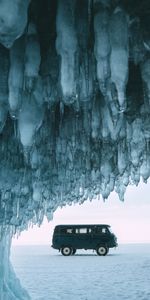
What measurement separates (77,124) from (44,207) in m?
10.5

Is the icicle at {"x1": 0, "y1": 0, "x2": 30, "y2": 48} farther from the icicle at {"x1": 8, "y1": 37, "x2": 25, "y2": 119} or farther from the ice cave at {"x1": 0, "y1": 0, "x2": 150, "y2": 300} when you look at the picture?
the icicle at {"x1": 8, "y1": 37, "x2": 25, "y2": 119}

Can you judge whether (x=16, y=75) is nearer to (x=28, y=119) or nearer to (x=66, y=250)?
(x=28, y=119)

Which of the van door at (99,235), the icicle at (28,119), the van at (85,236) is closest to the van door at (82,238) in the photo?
the van at (85,236)

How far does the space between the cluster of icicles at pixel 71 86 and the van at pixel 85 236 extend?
2013 centimetres

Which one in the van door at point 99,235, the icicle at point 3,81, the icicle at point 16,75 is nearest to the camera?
the icicle at point 16,75

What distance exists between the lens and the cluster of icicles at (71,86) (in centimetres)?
350

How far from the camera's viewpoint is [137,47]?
4.36m

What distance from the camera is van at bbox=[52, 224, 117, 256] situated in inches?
1190

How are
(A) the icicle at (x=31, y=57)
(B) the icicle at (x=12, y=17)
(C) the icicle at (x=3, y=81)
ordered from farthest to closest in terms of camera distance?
1. (C) the icicle at (x=3, y=81)
2. (A) the icicle at (x=31, y=57)
3. (B) the icicle at (x=12, y=17)

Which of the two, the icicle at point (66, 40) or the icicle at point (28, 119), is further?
the icicle at point (28, 119)

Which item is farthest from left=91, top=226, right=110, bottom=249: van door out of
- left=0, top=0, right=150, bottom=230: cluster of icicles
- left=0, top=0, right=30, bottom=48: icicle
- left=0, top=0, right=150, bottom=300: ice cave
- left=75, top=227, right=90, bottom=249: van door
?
left=0, top=0, right=30, bottom=48: icicle

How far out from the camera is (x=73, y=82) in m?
3.53

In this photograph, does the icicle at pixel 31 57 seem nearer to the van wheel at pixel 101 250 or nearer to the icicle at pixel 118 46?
the icicle at pixel 118 46

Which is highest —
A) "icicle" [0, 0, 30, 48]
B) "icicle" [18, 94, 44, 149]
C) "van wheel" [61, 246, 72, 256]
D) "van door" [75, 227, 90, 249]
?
"icicle" [0, 0, 30, 48]
